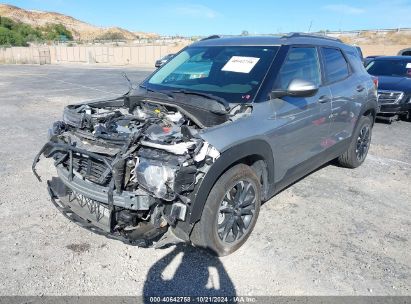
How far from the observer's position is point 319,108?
418cm

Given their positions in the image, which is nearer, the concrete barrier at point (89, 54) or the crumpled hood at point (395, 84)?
the crumpled hood at point (395, 84)

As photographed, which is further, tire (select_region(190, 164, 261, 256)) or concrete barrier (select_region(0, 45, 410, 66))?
concrete barrier (select_region(0, 45, 410, 66))

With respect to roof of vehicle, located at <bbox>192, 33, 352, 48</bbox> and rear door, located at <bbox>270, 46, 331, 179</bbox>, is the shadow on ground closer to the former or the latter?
rear door, located at <bbox>270, 46, 331, 179</bbox>

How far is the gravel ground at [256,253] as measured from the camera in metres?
2.99

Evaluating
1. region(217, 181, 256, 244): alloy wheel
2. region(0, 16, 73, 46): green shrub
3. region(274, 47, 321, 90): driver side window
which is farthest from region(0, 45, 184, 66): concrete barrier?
region(217, 181, 256, 244): alloy wheel

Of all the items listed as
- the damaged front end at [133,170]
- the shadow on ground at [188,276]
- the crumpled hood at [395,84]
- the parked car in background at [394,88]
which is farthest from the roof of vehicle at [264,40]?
the crumpled hood at [395,84]

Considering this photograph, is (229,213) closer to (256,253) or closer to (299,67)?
(256,253)

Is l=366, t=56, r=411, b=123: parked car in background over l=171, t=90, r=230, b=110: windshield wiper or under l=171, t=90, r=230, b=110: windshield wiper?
under

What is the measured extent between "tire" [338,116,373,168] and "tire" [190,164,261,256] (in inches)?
99.1

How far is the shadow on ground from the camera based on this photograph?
9.58ft

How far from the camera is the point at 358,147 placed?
225 inches

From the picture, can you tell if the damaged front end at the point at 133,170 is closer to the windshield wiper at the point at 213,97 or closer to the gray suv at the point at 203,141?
the gray suv at the point at 203,141

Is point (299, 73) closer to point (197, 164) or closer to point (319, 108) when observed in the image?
point (319, 108)

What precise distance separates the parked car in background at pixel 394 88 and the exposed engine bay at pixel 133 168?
739 cm
